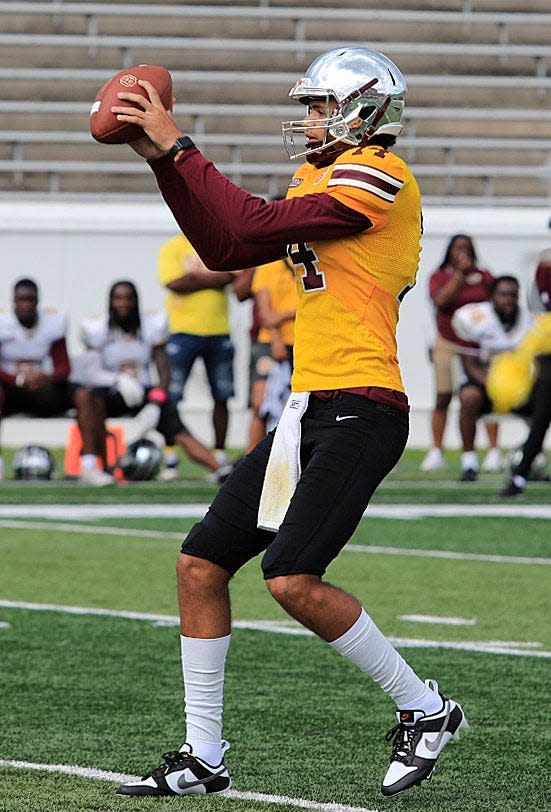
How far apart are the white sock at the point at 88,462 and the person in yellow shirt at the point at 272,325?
1131mm

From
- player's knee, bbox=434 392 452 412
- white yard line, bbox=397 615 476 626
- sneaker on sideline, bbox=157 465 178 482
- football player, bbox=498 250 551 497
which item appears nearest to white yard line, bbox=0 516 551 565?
white yard line, bbox=397 615 476 626

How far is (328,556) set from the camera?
11.7 ft

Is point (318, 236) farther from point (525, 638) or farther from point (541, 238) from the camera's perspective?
point (541, 238)

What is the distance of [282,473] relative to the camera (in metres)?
3.69

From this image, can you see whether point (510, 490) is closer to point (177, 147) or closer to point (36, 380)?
point (36, 380)

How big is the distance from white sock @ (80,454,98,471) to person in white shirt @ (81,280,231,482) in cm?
28

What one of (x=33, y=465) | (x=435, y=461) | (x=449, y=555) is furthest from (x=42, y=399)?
(x=449, y=555)

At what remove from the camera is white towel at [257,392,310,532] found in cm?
367

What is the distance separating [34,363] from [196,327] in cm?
117

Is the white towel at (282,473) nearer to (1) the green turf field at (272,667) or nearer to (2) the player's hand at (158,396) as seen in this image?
(1) the green turf field at (272,667)

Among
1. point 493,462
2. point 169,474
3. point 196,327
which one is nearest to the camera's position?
point 196,327

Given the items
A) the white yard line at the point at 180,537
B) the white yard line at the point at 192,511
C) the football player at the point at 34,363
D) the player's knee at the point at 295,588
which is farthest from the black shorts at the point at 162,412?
the player's knee at the point at 295,588

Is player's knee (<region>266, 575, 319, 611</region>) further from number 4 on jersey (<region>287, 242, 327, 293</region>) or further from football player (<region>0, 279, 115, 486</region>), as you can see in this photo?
football player (<region>0, 279, 115, 486</region>)

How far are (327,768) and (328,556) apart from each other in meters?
0.60
